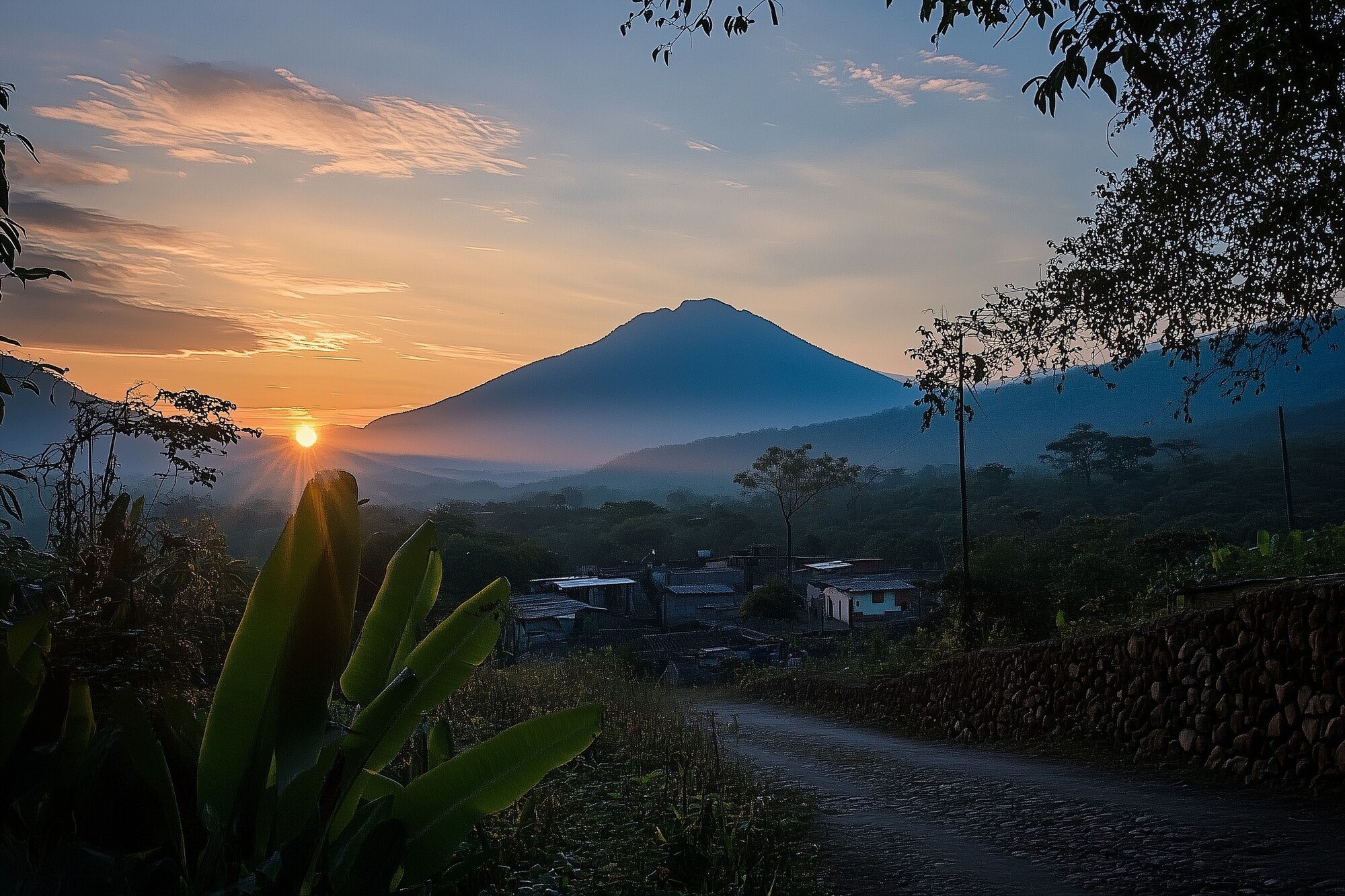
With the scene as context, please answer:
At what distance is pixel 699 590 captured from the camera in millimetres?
47562

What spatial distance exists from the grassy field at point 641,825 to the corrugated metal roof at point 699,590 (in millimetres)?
38408

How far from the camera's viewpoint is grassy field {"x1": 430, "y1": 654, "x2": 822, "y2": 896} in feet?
13.6

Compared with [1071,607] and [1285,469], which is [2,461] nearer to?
[1071,607]

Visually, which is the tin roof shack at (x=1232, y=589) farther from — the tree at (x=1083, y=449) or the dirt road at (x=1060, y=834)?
the tree at (x=1083, y=449)

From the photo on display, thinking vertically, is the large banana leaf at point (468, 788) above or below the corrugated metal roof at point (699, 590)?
above

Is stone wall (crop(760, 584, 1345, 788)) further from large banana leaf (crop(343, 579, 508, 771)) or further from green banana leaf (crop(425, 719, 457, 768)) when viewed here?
large banana leaf (crop(343, 579, 508, 771))

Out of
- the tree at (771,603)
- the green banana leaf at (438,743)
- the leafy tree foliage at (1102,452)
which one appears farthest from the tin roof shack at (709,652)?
the leafy tree foliage at (1102,452)

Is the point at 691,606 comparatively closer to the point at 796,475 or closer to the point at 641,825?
the point at 796,475

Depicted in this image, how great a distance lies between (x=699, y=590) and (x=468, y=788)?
45206 millimetres

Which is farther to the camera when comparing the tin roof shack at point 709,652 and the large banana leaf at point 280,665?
the tin roof shack at point 709,652

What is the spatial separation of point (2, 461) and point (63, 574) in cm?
101

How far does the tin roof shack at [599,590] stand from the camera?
44.6 m

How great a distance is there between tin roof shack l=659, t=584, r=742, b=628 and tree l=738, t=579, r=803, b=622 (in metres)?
8.12

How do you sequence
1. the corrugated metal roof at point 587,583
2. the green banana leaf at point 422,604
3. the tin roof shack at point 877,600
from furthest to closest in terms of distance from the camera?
the corrugated metal roof at point 587,583, the tin roof shack at point 877,600, the green banana leaf at point 422,604
